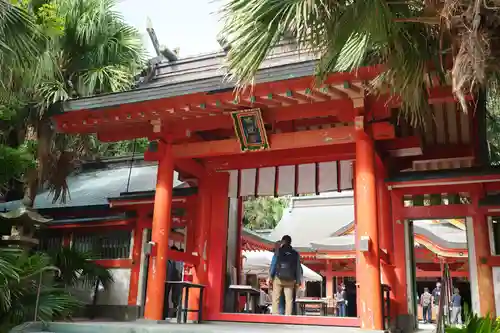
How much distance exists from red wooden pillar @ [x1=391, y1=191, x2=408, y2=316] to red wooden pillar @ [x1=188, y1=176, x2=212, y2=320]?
335 centimetres

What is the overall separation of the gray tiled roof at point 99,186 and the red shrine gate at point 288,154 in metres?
3.02

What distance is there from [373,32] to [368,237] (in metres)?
2.76

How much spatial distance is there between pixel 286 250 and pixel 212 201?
1.70m

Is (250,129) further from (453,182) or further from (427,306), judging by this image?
(427,306)

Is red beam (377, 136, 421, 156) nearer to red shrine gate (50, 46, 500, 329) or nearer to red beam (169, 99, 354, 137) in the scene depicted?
red shrine gate (50, 46, 500, 329)

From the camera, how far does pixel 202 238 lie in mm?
9102

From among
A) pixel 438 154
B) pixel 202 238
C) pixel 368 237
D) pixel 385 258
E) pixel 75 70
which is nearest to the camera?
pixel 368 237

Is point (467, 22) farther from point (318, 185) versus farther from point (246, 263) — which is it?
point (246, 263)

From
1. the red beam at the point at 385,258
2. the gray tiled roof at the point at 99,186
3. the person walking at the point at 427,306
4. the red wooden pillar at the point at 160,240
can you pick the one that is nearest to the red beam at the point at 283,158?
the red wooden pillar at the point at 160,240

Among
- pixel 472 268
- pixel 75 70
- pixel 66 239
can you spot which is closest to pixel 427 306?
pixel 472 268

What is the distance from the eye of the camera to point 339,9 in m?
5.09

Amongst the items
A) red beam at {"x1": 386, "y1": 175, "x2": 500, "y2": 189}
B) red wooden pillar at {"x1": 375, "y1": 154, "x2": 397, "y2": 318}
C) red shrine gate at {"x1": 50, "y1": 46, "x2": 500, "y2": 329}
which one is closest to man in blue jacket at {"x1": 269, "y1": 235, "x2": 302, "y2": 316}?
red shrine gate at {"x1": 50, "y1": 46, "x2": 500, "y2": 329}

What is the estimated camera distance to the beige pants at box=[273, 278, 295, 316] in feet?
29.9

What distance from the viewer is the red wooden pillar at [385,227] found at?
787 centimetres
